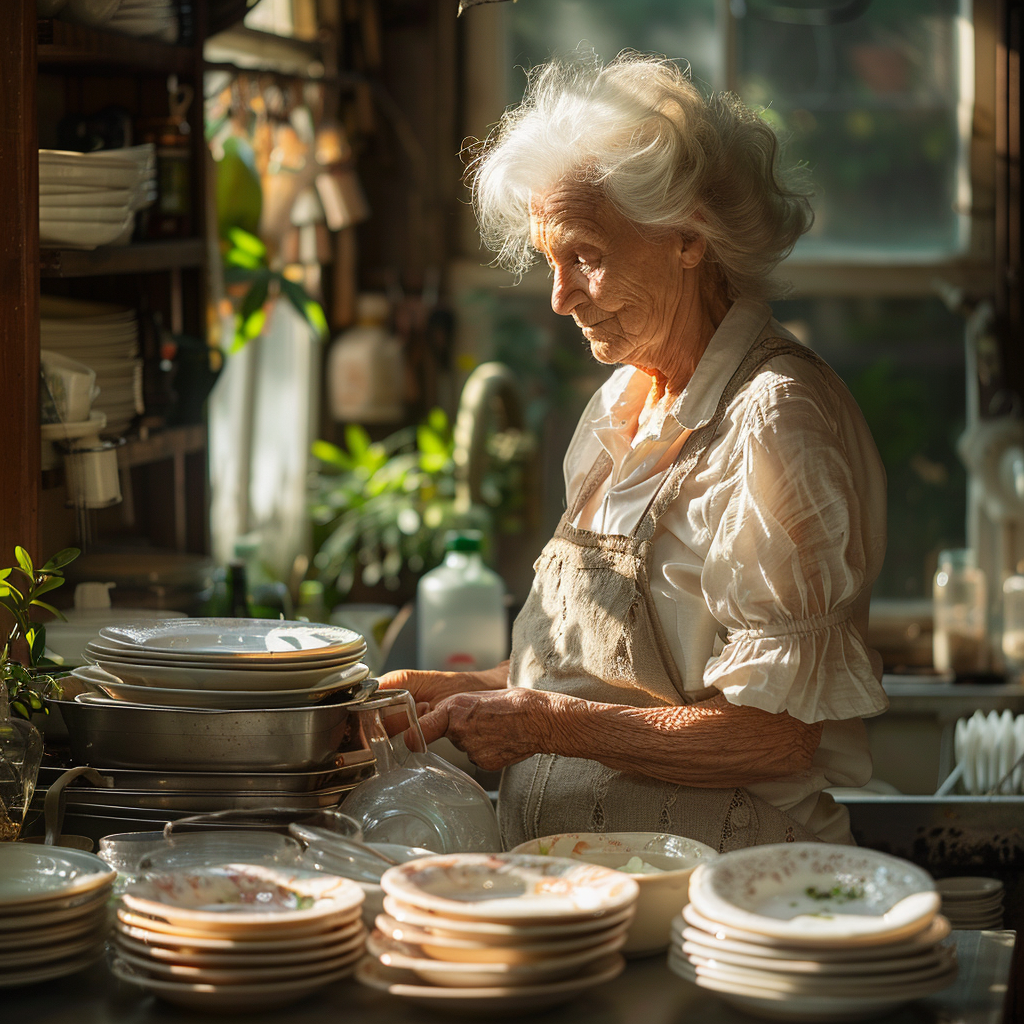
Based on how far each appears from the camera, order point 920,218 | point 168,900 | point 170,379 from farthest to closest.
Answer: point 920,218, point 170,379, point 168,900

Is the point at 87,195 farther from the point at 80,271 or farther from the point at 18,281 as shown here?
the point at 18,281

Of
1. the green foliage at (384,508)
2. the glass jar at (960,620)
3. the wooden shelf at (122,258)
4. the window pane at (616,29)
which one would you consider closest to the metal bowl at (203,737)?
the wooden shelf at (122,258)

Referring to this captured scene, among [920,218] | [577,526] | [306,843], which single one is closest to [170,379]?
[577,526]

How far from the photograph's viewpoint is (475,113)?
4.23 meters

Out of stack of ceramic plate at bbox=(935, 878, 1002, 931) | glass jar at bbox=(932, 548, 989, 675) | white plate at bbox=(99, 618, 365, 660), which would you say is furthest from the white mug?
glass jar at bbox=(932, 548, 989, 675)

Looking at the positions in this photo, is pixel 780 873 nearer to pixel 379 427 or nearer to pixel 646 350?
pixel 646 350

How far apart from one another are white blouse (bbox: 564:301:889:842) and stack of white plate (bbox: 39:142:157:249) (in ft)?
2.76

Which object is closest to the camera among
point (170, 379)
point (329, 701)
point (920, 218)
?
point (329, 701)

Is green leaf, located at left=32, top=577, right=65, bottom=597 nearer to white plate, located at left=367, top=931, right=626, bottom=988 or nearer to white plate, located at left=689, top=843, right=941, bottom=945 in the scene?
white plate, located at left=367, top=931, right=626, bottom=988

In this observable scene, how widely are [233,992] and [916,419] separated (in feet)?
11.2

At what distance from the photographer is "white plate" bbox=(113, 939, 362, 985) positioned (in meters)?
1.03

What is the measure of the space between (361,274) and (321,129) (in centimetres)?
67

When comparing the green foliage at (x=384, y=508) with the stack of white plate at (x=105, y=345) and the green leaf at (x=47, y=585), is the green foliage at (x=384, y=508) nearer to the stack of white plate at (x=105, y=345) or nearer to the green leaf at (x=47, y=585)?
the stack of white plate at (x=105, y=345)

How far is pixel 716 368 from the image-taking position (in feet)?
5.37
